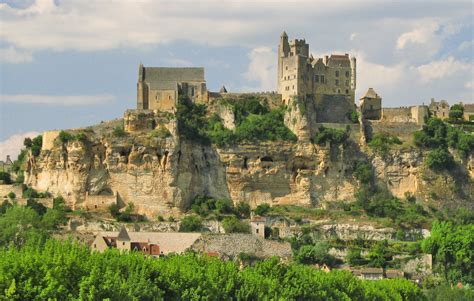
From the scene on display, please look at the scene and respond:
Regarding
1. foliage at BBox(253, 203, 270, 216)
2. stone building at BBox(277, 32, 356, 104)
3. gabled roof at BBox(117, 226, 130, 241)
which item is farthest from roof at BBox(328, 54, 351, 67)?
gabled roof at BBox(117, 226, 130, 241)

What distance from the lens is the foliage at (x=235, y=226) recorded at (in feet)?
296

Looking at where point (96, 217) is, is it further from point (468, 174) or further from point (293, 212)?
point (468, 174)

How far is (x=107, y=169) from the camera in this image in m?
95.8

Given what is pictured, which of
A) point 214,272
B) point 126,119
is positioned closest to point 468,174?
point 126,119

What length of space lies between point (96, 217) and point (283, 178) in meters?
17.0

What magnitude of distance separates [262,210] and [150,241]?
1300 cm

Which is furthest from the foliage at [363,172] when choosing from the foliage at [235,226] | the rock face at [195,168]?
the foliage at [235,226]

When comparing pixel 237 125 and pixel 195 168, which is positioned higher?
pixel 237 125

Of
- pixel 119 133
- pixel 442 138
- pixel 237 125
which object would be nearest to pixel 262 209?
pixel 237 125

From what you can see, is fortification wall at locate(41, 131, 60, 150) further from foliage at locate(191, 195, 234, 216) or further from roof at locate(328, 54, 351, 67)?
roof at locate(328, 54, 351, 67)

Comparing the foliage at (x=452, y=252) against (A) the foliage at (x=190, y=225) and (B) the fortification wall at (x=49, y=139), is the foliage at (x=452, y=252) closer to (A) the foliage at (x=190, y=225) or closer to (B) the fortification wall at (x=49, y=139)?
(A) the foliage at (x=190, y=225)

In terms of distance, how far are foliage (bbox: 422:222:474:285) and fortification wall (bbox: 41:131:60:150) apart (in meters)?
31.6

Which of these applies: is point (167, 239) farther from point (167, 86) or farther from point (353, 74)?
point (353, 74)

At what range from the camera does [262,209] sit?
9581cm
